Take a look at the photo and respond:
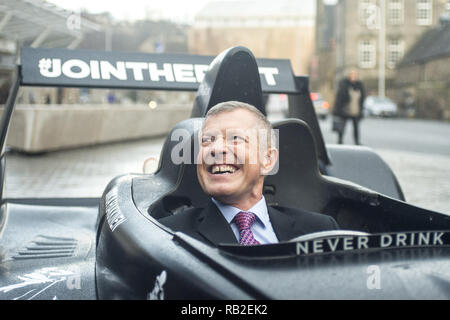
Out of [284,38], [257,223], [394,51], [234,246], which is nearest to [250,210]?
[257,223]

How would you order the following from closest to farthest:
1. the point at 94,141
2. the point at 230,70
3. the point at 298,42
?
the point at 230,70 < the point at 94,141 < the point at 298,42

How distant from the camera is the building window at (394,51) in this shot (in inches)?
2196

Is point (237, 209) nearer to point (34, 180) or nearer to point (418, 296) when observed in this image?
point (418, 296)

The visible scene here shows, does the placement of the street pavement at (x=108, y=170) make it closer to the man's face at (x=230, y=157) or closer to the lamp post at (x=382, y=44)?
the man's face at (x=230, y=157)

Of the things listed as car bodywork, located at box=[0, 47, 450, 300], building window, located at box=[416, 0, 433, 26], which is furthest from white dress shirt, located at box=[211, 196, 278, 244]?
building window, located at box=[416, 0, 433, 26]

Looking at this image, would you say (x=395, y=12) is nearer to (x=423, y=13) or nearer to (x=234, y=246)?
(x=423, y=13)

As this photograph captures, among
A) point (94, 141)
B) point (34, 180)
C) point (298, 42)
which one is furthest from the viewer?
point (298, 42)

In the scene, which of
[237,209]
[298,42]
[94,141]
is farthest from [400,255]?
[298,42]

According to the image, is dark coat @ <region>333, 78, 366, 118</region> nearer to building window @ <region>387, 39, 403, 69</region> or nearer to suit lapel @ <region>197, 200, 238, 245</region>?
suit lapel @ <region>197, 200, 238, 245</region>

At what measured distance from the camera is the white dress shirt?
8.47 feet

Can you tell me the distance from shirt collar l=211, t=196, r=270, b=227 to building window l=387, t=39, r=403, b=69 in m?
55.3

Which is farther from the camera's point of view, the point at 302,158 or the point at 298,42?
the point at 298,42

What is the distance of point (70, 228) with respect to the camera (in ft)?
15.1

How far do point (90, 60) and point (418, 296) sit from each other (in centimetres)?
309
